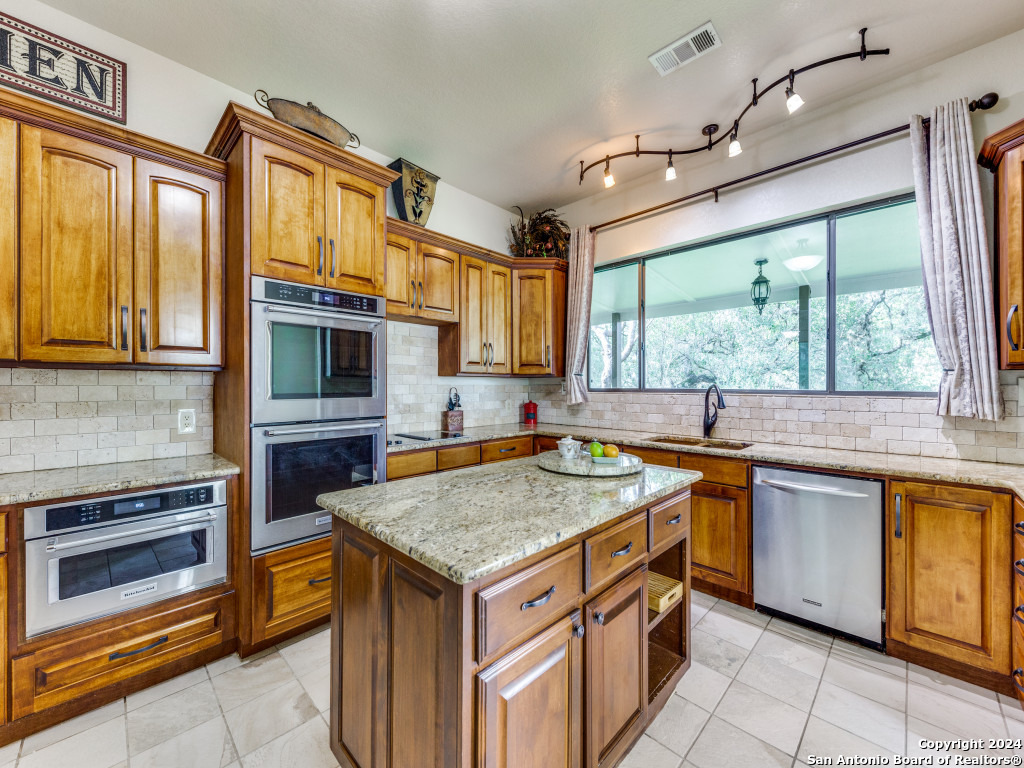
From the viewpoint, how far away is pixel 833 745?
5.26 feet

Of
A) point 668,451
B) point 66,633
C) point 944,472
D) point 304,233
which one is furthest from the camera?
point 668,451

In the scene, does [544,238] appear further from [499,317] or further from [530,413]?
[530,413]

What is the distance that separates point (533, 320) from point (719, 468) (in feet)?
6.80

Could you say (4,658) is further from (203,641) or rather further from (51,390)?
(51,390)

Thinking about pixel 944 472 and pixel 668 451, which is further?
pixel 668 451

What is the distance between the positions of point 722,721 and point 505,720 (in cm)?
124

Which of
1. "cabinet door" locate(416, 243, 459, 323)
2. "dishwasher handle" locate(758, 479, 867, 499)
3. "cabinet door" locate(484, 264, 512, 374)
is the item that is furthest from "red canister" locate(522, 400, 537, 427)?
"dishwasher handle" locate(758, 479, 867, 499)

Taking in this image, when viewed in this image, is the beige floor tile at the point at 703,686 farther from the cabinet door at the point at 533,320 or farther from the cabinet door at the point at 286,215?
the cabinet door at the point at 286,215

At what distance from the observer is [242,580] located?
2072 millimetres

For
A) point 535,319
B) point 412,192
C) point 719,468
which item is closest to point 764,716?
point 719,468

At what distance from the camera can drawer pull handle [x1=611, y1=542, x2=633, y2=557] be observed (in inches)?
55.0

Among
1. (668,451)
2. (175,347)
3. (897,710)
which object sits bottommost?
(897,710)

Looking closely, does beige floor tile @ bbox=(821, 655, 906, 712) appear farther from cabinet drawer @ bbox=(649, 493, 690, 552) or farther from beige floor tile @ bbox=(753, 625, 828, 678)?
cabinet drawer @ bbox=(649, 493, 690, 552)

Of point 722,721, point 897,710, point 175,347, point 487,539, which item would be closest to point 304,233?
point 175,347
